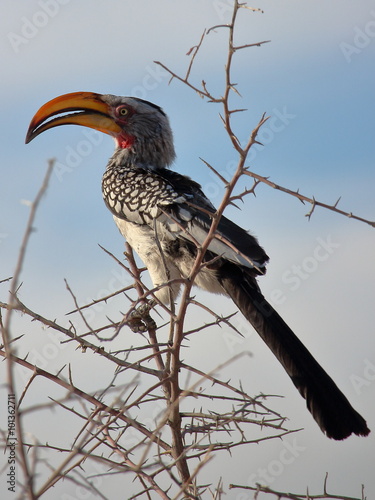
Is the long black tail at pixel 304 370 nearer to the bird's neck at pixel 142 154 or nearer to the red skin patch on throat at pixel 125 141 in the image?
the bird's neck at pixel 142 154

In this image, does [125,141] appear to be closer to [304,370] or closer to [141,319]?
[141,319]

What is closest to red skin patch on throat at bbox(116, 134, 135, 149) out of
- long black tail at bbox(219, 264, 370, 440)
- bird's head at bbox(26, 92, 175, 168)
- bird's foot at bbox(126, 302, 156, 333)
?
bird's head at bbox(26, 92, 175, 168)

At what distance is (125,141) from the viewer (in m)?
5.73

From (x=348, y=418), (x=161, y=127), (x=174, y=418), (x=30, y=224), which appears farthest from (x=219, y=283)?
(x=30, y=224)

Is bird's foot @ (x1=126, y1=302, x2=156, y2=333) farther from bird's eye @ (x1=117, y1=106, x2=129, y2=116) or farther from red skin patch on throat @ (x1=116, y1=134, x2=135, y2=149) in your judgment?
bird's eye @ (x1=117, y1=106, x2=129, y2=116)

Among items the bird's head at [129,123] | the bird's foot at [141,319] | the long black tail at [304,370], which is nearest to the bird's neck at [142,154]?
the bird's head at [129,123]

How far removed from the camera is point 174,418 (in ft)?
9.82

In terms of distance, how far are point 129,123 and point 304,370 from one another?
Result: 2.85 metres

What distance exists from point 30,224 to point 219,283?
119 inches

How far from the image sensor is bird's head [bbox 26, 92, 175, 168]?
18.5 feet

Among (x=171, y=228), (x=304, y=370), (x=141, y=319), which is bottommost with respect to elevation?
(x=304, y=370)

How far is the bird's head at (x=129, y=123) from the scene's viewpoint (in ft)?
18.5

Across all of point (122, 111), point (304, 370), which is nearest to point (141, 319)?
point (304, 370)

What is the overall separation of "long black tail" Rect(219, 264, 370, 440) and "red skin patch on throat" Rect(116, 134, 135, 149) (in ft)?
6.53
